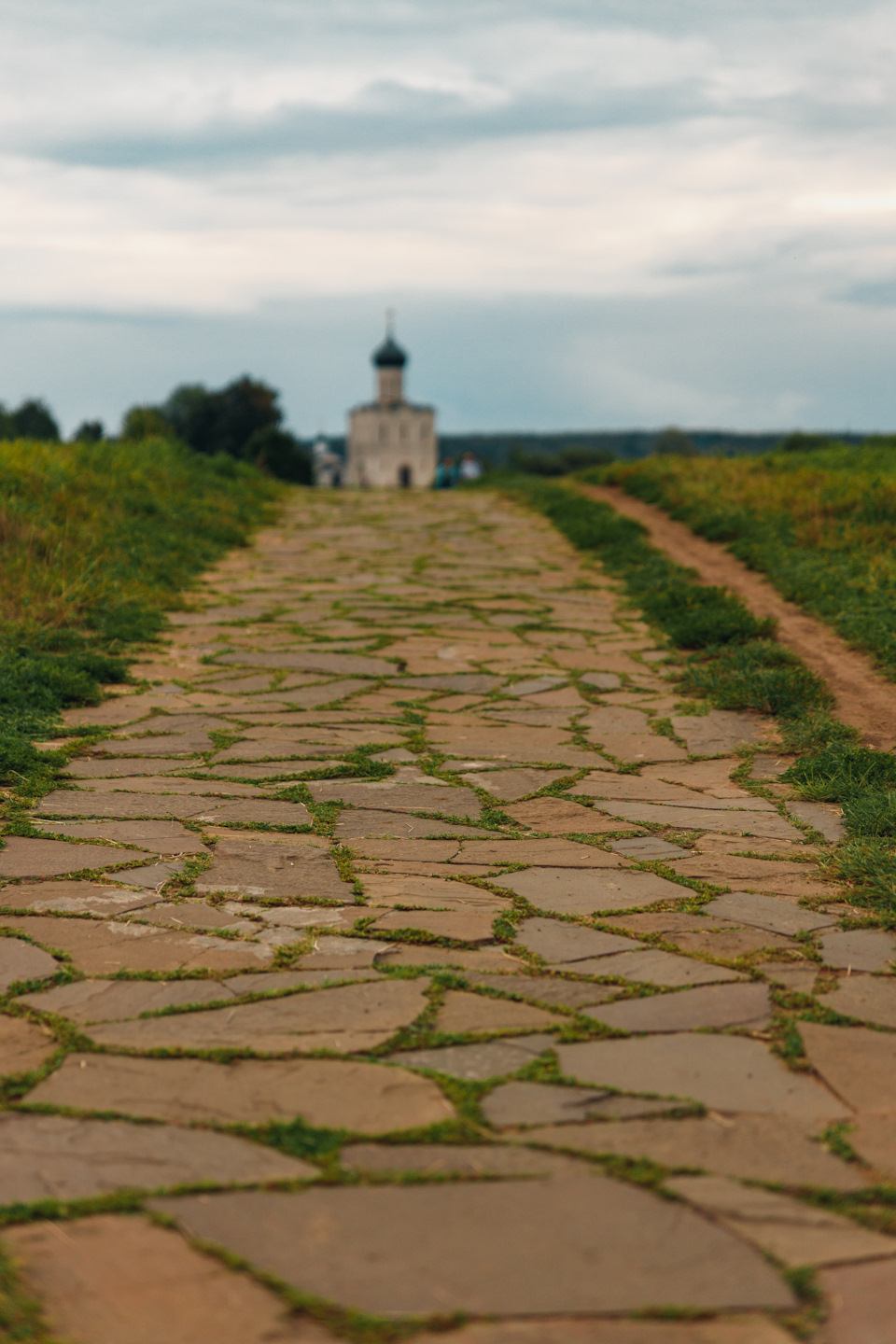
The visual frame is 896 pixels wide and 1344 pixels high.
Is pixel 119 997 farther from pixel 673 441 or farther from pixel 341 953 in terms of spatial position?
pixel 673 441

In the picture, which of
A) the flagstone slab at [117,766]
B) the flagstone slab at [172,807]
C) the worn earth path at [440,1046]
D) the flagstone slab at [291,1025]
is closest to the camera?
the worn earth path at [440,1046]

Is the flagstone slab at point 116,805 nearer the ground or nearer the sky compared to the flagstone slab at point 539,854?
nearer the ground

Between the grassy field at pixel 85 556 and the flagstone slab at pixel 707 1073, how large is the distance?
8.94ft

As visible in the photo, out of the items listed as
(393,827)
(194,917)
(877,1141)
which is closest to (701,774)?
(393,827)

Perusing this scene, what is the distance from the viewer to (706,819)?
13.9 ft

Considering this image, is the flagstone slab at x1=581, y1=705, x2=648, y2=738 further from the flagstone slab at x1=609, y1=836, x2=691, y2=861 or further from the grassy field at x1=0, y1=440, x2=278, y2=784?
the grassy field at x1=0, y1=440, x2=278, y2=784

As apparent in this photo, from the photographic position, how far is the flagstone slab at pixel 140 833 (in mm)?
3795

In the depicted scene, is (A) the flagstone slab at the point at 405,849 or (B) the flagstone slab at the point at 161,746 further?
(B) the flagstone slab at the point at 161,746

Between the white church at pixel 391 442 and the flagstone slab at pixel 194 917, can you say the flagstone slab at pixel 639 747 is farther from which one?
the white church at pixel 391 442

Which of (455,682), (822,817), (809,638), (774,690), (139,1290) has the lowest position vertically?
(139,1290)

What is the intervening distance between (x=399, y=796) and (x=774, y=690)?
2244 mm

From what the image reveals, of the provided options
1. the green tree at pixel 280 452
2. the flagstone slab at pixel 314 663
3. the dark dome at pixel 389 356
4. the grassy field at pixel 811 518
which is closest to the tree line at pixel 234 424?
the green tree at pixel 280 452

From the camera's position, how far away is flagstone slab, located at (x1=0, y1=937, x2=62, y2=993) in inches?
110

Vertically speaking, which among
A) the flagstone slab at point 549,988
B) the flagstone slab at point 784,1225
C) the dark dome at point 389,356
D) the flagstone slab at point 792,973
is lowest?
the flagstone slab at point 784,1225
